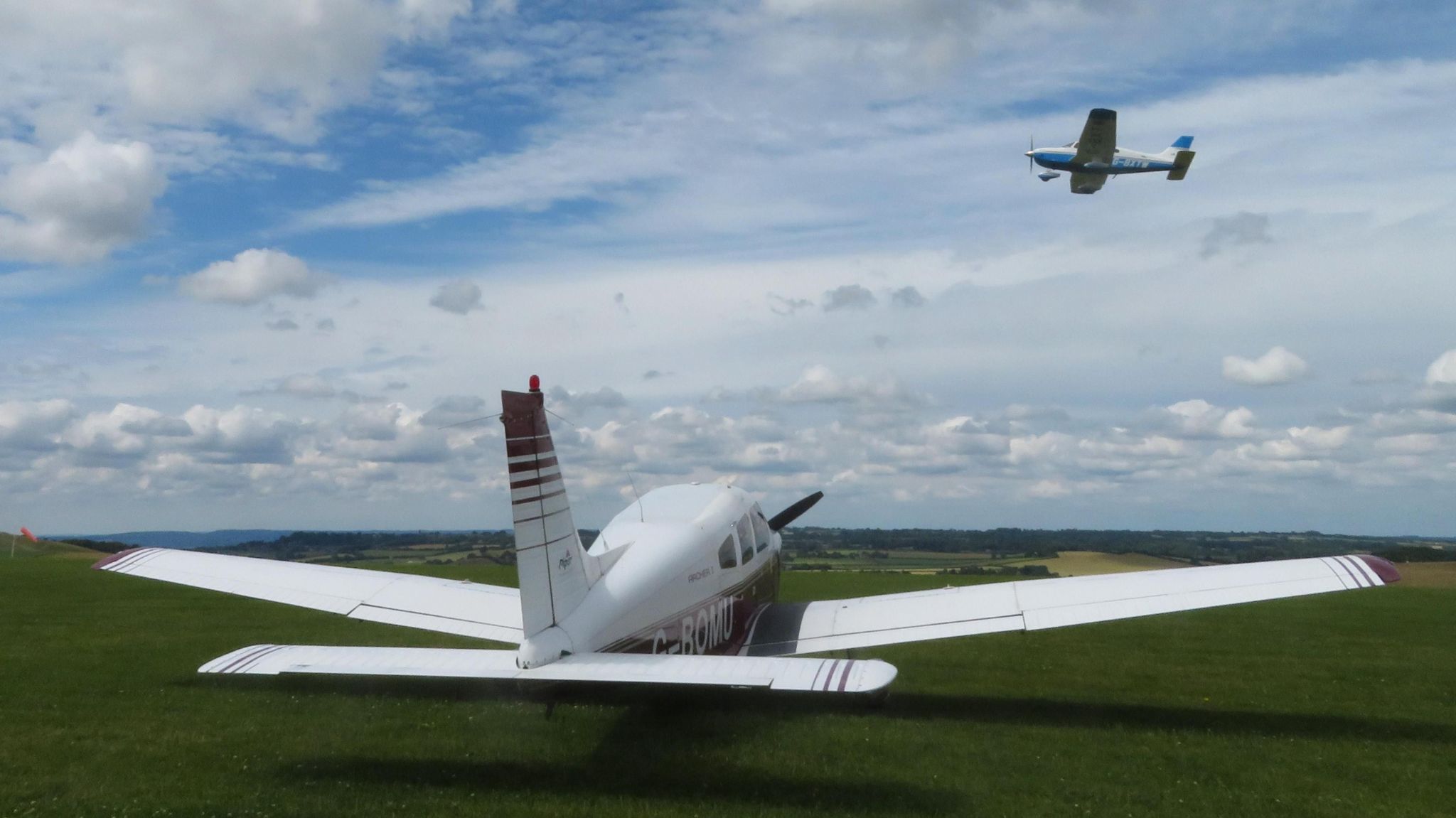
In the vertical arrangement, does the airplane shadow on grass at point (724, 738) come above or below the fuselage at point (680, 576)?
below

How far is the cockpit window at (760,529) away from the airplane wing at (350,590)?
2915 millimetres

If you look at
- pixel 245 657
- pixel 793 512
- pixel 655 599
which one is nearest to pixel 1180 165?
pixel 793 512

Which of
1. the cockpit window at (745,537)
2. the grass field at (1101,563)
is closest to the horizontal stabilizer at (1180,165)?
the grass field at (1101,563)

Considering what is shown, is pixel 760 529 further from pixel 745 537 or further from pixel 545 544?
pixel 545 544

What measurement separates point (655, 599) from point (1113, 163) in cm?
1647

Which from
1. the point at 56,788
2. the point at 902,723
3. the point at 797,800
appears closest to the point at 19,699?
the point at 56,788

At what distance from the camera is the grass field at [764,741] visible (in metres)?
6.49

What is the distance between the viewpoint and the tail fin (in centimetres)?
681

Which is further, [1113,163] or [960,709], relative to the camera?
[1113,163]

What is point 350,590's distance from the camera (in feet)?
35.5

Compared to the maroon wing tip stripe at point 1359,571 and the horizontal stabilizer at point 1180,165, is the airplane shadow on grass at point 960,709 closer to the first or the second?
the maroon wing tip stripe at point 1359,571

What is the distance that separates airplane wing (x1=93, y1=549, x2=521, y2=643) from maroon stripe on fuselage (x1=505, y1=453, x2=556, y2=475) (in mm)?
3155

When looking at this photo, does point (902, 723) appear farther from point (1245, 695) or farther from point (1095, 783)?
point (1245, 695)

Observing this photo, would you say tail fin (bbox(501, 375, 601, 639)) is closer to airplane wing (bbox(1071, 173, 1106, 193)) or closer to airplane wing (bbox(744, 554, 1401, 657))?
airplane wing (bbox(744, 554, 1401, 657))
